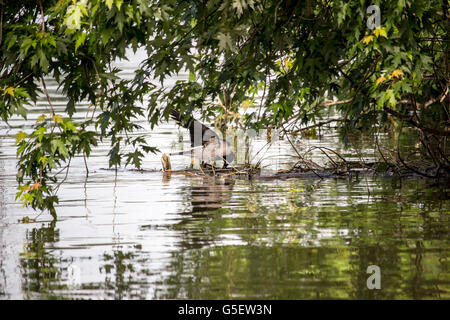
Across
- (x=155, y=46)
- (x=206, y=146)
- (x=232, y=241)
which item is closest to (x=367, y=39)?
(x=155, y=46)

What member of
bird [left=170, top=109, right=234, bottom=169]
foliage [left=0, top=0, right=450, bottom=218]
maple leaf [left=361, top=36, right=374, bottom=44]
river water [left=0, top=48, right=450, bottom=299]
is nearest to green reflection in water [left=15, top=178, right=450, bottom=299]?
river water [left=0, top=48, right=450, bottom=299]

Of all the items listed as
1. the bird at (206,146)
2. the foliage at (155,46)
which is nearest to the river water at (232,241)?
the foliage at (155,46)

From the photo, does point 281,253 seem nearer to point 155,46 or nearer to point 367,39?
point 367,39

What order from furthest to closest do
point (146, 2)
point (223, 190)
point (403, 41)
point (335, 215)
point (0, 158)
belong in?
point (0, 158)
point (223, 190)
point (335, 215)
point (403, 41)
point (146, 2)

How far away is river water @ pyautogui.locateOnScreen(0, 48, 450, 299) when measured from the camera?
22.4 feet

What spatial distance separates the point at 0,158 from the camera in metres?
17.5

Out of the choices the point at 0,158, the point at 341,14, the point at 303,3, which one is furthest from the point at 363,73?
the point at 0,158

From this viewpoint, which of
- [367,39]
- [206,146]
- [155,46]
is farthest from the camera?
[206,146]

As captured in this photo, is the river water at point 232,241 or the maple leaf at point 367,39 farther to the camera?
the maple leaf at point 367,39

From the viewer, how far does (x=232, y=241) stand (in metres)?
8.52

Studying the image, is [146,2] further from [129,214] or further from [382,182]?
[382,182]

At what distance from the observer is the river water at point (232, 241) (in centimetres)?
684

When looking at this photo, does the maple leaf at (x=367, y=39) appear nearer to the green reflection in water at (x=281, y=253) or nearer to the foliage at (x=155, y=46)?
the foliage at (x=155, y=46)

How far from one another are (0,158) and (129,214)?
8067 millimetres
